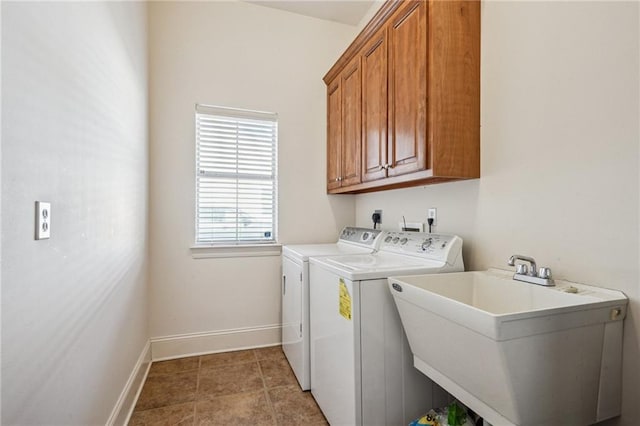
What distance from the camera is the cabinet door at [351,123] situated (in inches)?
90.0

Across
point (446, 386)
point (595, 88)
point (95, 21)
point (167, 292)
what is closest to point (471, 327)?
point (446, 386)

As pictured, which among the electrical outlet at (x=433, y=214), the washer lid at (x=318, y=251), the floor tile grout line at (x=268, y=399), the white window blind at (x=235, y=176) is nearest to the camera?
the floor tile grout line at (x=268, y=399)

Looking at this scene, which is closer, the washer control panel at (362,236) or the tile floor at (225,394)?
the tile floor at (225,394)

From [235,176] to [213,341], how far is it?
1424 mm

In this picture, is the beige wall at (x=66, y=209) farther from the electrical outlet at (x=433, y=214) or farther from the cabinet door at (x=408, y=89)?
the electrical outlet at (x=433, y=214)

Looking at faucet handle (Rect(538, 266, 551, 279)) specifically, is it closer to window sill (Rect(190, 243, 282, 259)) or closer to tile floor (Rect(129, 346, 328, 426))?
tile floor (Rect(129, 346, 328, 426))

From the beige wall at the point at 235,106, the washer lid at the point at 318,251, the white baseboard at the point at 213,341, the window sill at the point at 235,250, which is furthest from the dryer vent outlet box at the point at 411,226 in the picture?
the white baseboard at the point at 213,341

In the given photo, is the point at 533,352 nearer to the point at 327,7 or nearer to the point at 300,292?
the point at 300,292

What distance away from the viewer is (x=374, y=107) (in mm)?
2064

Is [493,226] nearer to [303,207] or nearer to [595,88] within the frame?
[595,88]

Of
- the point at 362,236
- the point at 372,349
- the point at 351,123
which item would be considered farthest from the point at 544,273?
the point at 351,123

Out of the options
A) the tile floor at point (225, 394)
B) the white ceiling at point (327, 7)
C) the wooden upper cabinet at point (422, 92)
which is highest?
the white ceiling at point (327, 7)

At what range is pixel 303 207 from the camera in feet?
9.23

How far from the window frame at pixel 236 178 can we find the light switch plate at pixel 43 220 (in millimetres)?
1617
